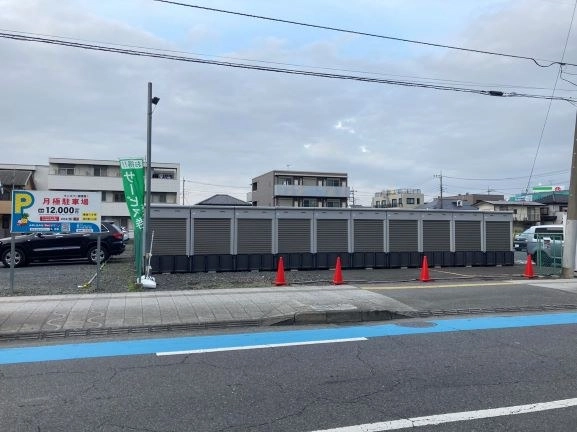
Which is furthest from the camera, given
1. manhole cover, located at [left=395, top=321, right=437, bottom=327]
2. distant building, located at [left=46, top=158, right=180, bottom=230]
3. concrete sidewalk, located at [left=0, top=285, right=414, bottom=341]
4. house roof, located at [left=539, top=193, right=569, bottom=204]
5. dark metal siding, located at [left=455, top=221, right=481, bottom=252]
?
house roof, located at [left=539, top=193, right=569, bottom=204]

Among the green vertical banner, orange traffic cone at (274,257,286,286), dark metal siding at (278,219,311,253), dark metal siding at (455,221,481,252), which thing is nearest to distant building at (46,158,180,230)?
dark metal siding at (278,219,311,253)

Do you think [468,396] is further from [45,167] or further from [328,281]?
[45,167]

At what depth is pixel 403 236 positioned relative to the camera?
19125mm

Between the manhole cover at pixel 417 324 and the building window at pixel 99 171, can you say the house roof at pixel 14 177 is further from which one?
the manhole cover at pixel 417 324

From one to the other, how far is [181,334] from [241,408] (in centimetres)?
347

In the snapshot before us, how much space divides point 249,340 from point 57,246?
13.9 meters

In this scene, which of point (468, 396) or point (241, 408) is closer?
point (241, 408)

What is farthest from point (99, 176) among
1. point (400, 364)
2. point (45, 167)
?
point (400, 364)

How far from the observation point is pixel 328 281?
1400cm

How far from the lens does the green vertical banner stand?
1302cm

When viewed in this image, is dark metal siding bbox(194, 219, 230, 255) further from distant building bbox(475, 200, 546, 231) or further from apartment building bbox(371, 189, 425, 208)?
apartment building bbox(371, 189, 425, 208)

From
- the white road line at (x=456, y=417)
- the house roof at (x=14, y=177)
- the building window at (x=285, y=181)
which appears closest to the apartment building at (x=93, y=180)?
the house roof at (x=14, y=177)

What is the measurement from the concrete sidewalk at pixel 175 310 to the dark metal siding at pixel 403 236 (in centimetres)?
815

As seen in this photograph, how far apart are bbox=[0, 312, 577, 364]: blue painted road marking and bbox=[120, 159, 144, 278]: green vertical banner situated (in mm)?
5891
